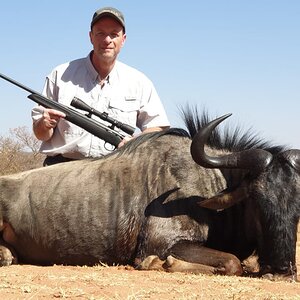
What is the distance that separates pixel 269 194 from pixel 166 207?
93 centimetres

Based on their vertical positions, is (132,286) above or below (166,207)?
below

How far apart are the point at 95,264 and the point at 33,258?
69 cm

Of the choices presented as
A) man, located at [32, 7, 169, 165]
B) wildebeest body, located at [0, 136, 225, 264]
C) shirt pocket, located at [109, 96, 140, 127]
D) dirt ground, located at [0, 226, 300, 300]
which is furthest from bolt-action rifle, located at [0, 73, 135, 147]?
dirt ground, located at [0, 226, 300, 300]

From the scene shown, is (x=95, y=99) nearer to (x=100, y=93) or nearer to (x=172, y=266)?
(x=100, y=93)

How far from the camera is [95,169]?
625 centimetres

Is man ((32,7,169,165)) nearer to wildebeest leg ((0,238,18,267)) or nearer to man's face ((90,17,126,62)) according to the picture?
man's face ((90,17,126,62))

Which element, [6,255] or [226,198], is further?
[6,255]

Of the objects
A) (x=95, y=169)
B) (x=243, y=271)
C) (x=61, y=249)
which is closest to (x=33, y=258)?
(x=61, y=249)

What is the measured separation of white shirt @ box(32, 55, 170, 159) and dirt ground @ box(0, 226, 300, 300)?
2.11m

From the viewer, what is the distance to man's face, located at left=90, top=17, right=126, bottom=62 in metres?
7.40

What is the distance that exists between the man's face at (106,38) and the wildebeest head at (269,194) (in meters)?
2.36

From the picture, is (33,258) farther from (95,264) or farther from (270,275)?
(270,275)

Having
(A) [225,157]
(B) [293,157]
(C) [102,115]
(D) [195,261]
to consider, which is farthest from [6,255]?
(B) [293,157]

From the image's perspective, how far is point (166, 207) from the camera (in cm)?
570
